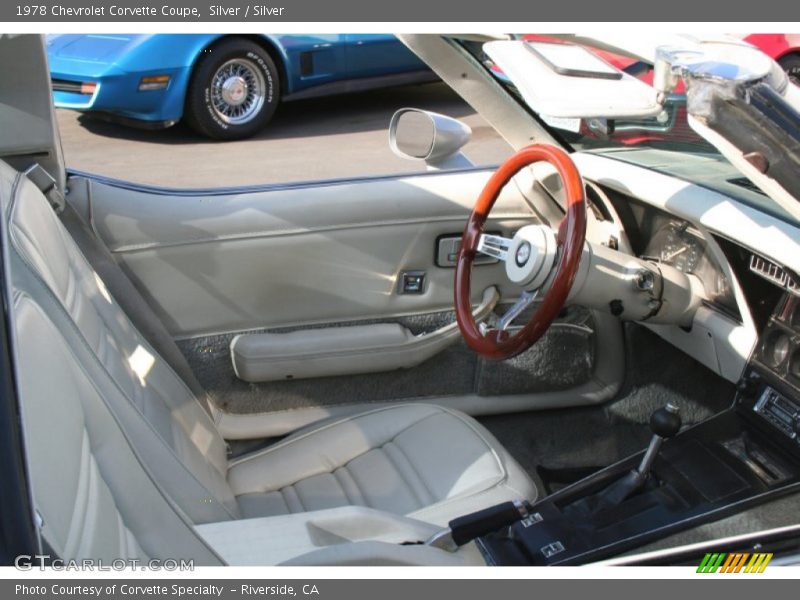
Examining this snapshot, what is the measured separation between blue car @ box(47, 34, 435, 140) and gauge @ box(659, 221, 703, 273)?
11.1 ft

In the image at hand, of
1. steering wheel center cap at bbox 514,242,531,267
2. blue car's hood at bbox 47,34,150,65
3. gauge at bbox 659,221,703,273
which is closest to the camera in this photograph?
steering wheel center cap at bbox 514,242,531,267

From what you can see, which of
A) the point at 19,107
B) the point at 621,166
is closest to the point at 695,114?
the point at 621,166

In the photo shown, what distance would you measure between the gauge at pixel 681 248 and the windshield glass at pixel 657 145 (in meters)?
0.14

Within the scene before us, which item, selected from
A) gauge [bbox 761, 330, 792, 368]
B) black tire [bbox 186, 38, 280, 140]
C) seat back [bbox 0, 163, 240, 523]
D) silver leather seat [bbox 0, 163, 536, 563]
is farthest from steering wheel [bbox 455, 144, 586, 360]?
black tire [bbox 186, 38, 280, 140]

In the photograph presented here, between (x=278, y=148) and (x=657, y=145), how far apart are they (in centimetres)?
361

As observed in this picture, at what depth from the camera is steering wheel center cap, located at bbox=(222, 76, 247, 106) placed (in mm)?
5445

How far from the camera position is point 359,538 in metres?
1.55

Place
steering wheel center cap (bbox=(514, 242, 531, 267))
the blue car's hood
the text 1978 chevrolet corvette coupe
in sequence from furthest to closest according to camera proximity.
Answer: the blue car's hood, steering wheel center cap (bbox=(514, 242, 531, 267)), the text 1978 chevrolet corvette coupe

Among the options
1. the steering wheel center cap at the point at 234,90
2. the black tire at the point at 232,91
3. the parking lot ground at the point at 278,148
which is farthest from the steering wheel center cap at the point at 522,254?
the steering wheel center cap at the point at 234,90

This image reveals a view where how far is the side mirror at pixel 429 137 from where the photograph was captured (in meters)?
2.28

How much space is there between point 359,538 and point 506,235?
1025 mm

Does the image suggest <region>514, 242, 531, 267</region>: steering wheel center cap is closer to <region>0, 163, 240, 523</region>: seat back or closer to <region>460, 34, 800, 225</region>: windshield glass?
<region>460, 34, 800, 225</region>: windshield glass

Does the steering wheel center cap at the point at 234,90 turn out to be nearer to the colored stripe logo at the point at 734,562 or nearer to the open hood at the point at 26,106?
the open hood at the point at 26,106

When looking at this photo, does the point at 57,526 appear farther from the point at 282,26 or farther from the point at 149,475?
the point at 282,26
